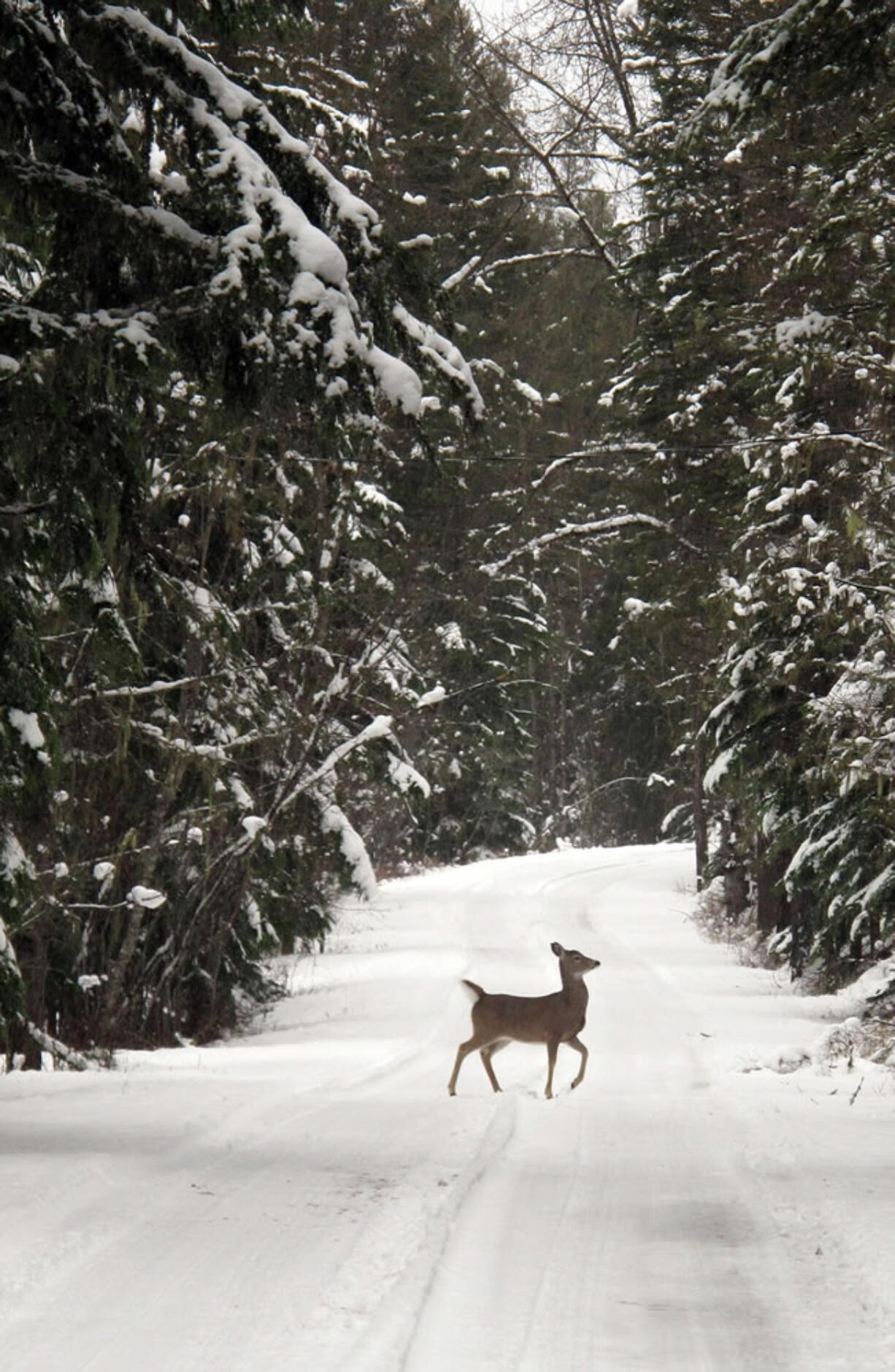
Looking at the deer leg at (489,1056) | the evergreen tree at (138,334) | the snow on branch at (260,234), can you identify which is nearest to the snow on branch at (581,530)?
the evergreen tree at (138,334)

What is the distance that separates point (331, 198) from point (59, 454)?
6.24 ft

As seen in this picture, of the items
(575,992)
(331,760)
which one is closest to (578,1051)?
(575,992)

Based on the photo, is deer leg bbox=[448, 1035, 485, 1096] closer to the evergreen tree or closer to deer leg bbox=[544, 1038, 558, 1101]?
deer leg bbox=[544, 1038, 558, 1101]

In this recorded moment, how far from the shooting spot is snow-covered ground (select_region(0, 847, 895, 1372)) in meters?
4.77

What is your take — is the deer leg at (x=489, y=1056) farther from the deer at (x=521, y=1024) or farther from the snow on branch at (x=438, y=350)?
the snow on branch at (x=438, y=350)

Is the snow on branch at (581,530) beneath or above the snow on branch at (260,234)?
above

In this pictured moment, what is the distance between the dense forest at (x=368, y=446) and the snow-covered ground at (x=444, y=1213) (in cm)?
127

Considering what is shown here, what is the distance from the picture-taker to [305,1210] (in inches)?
258

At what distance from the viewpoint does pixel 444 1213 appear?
21.4 feet

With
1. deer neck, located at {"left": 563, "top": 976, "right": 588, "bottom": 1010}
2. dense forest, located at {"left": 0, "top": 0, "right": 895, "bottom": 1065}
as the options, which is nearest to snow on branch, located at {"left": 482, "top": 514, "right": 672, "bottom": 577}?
dense forest, located at {"left": 0, "top": 0, "right": 895, "bottom": 1065}

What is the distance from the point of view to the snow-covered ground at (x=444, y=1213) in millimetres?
4773

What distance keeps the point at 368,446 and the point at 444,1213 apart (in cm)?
558

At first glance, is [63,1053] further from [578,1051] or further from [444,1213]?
[444,1213]

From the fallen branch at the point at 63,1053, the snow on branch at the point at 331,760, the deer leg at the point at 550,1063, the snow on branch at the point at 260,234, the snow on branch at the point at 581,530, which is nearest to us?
the snow on branch at the point at 260,234
